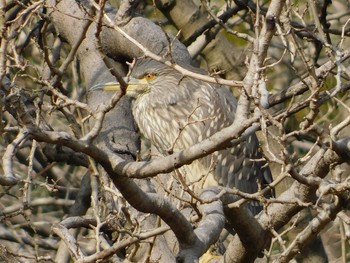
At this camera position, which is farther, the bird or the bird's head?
the bird's head

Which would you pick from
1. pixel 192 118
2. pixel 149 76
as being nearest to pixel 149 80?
pixel 149 76

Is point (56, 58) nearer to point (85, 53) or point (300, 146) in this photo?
point (85, 53)

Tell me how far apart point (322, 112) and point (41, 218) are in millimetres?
2261

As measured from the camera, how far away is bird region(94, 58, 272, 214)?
574cm

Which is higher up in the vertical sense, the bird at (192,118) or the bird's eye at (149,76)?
the bird's eye at (149,76)

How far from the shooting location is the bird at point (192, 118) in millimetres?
5738

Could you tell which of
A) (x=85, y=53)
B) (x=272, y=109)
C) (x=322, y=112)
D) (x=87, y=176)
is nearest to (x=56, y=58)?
(x=85, y=53)

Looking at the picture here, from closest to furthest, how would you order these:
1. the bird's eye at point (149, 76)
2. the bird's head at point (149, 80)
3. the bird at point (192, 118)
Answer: the bird at point (192, 118) < the bird's head at point (149, 80) < the bird's eye at point (149, 76)

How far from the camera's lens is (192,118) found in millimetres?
5688

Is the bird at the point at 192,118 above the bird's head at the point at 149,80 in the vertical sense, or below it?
below

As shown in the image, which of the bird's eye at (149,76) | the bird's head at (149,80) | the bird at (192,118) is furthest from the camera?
the bird's eye at (149,76)

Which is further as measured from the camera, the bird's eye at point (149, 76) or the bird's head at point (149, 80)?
the bird's eye at point (149, 76)

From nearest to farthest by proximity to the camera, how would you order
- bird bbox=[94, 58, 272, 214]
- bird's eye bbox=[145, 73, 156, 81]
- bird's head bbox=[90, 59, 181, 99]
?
bird bbox=[94, 58, 272, 214] < bird's head bbox=[90, 59, 181, 99] < bird's eye bbox=[145, 73, 156, 81]

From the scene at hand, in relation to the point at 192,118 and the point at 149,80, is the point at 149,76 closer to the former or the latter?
the point at 149,80
